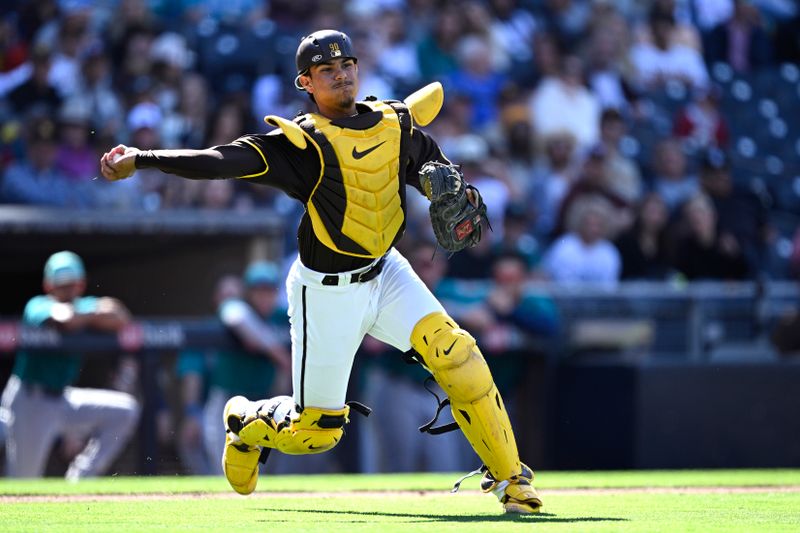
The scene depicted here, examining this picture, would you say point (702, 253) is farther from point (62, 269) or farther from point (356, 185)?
point (356, 185)

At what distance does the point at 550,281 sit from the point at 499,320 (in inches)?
48.2

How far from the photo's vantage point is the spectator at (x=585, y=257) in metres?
11.4

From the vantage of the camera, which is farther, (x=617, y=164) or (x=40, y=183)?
(x=617, y=164)

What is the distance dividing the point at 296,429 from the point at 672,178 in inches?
320

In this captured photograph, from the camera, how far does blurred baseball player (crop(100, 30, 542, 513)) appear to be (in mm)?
5445

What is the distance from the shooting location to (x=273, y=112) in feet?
38.3

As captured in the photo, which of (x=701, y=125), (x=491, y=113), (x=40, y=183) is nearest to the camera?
(x=40, y=183)

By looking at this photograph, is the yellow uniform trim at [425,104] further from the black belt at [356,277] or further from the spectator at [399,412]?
the spectator at [399,412]

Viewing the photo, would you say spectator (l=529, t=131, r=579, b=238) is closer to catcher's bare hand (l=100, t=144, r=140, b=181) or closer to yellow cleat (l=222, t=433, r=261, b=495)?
yellow cleat (l=222, t=433, r=261, b=495)

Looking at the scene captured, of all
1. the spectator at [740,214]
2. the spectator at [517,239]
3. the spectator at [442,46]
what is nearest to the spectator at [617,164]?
the spectator at [740,214]

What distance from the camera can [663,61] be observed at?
14.8 meters

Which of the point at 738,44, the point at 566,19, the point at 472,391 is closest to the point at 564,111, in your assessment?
the point at 566,19

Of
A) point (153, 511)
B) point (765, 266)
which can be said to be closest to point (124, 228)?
point (153, 511)

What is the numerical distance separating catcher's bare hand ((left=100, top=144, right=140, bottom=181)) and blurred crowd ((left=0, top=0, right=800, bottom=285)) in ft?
17.2
